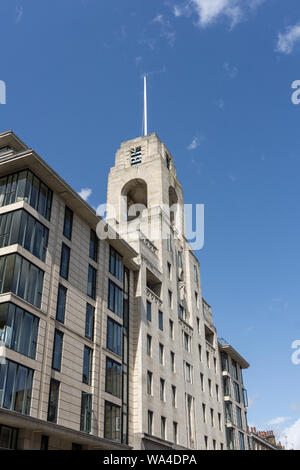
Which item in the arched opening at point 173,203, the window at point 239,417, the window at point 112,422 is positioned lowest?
the window at point 112,422

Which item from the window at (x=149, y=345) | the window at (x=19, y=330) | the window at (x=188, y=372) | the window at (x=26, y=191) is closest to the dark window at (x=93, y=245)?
the window at (x=26, y=191)

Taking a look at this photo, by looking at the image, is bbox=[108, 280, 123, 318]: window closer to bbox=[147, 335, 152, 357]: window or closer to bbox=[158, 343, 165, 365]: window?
bbox=[147, 335, 152, 357]: window

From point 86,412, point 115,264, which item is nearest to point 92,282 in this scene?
point 115,264

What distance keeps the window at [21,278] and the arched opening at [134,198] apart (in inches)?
1032

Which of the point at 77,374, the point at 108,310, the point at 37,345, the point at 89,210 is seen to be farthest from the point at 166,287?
the point at 37,345

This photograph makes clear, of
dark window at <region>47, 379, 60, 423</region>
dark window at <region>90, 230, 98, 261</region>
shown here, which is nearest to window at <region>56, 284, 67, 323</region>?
dark window at <region>47, 379, 60, 423</region>

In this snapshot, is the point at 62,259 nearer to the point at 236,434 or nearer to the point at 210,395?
the point at 210,395

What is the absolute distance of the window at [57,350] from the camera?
29938 millimetres

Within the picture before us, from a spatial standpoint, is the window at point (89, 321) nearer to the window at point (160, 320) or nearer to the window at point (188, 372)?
the window at point (160, 320)

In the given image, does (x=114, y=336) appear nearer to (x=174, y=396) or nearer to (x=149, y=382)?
(x=149, y=382)

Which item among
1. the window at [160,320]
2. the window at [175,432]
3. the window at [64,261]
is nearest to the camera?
the window at [64,261]

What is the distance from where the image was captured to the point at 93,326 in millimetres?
35062

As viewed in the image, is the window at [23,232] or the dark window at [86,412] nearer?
the window at [23,232]
